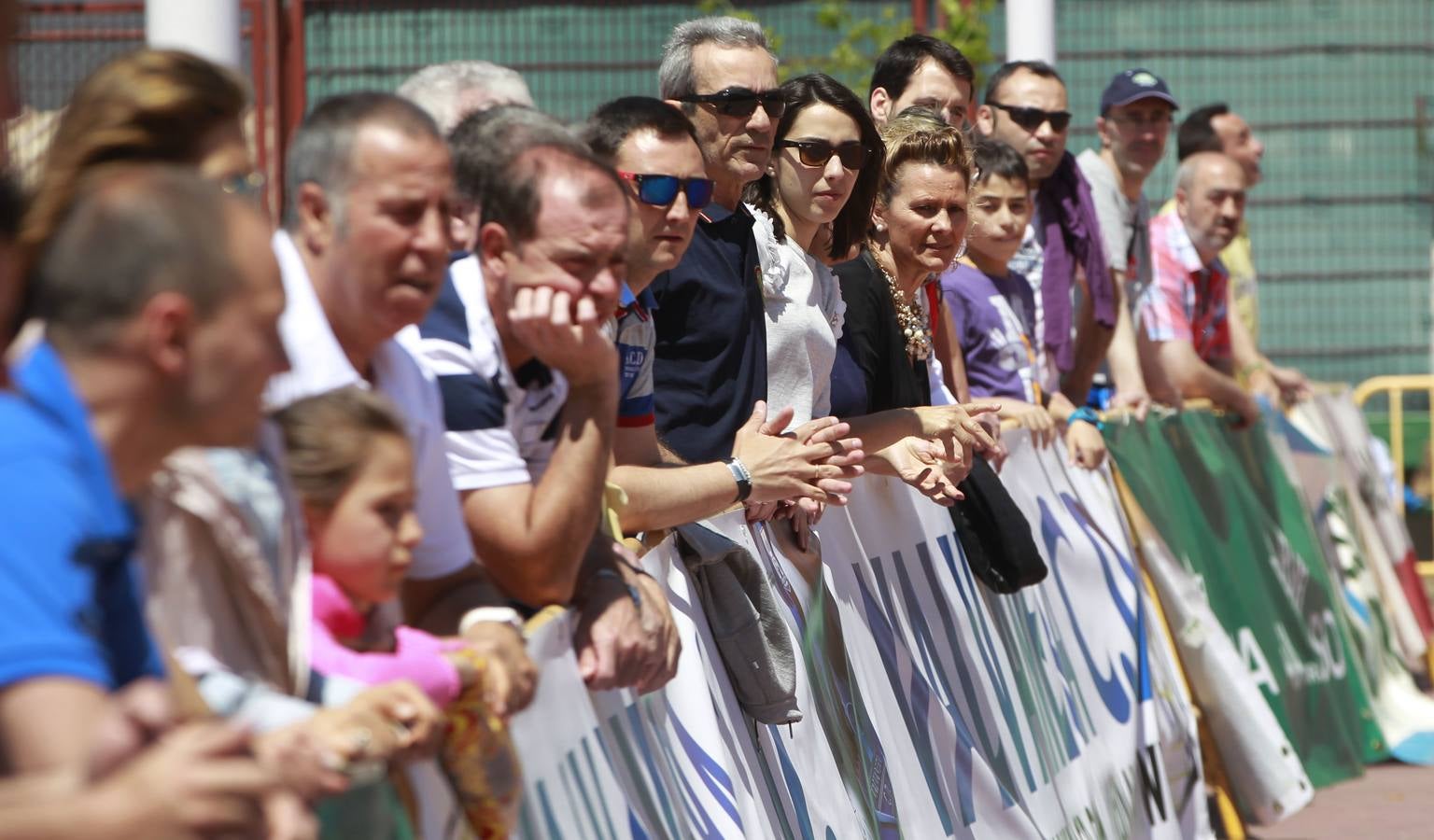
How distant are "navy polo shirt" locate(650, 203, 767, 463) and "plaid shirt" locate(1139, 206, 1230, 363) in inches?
177

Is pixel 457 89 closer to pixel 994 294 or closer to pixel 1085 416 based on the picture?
pixel 994 294

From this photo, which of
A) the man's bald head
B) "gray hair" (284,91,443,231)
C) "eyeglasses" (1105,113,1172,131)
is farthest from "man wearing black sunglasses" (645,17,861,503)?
the man's bald head

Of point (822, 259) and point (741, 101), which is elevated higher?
point (741, 101)

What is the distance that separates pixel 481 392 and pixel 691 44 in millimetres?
2291

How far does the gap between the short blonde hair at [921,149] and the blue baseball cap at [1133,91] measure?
2.80 metres

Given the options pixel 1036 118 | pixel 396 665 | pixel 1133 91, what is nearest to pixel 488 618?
pixel 396 665

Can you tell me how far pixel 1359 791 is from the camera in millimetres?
8391

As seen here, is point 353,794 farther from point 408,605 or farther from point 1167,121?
point 1167,121

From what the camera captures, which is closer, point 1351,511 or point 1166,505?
point 1166,505

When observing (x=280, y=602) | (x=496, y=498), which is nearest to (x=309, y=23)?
(x=496, y=498)

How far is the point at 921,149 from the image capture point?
19.4 feet

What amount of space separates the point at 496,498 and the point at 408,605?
24 centimetres

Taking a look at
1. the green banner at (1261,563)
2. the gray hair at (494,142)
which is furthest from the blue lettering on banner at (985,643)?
the gray hair at (494,142)

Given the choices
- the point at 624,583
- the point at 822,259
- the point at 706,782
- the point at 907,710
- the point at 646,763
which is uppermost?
the point at 822,259
